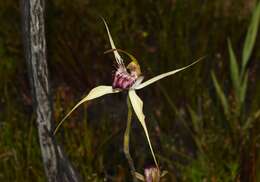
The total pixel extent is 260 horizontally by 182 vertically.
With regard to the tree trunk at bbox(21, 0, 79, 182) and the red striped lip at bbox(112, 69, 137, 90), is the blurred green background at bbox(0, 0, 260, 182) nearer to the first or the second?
the tree trunk at bbox(21, 0, 79, 182)

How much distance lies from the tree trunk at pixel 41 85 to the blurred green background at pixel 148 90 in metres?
0.25

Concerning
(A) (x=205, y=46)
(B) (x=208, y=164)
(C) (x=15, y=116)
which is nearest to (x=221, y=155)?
(B) (x=208, y=164)

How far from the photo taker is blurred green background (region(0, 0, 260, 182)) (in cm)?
287

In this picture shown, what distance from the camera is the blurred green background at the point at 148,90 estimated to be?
9.43ft

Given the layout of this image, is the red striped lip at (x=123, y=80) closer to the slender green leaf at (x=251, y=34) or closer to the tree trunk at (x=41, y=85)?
the tree trunk at (x=41, y=85)

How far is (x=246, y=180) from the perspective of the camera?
2.63 meters

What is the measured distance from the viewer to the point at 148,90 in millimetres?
3520

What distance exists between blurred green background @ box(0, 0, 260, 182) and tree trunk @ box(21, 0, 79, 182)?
250 mm

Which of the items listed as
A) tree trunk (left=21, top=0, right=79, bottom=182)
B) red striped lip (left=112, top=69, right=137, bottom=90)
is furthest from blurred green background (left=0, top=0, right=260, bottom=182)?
red striped lip (left=112, top=69, right=137, bottom=90)

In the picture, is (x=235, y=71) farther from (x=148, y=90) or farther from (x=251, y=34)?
(x=148, y=90)

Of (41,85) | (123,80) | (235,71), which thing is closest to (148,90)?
(235,71)

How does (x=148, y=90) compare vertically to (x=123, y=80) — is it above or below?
below

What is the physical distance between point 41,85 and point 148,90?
1.34 m

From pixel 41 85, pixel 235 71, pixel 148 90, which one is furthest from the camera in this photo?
pixel 148 90
